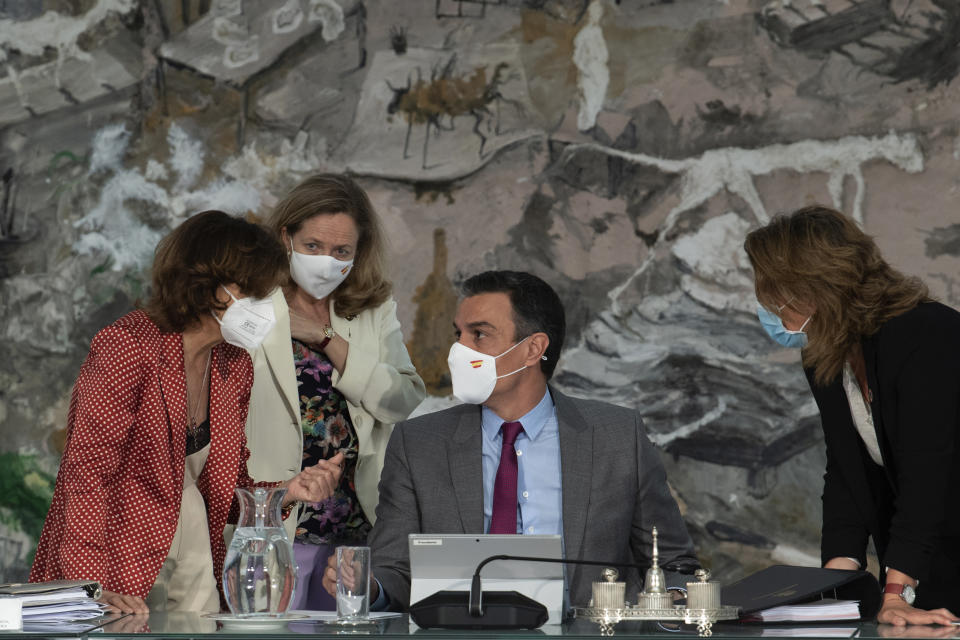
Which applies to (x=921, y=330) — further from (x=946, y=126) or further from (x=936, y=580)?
(x=946, y=126)

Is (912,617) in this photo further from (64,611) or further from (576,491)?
(64,611)

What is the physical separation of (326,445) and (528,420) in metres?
0.63

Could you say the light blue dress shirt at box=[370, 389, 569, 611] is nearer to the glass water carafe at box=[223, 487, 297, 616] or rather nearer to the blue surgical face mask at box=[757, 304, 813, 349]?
the blue surgical face mask at box=[757, 304, 813, 349]

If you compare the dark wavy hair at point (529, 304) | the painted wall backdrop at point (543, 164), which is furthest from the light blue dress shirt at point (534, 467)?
the painted wall backdrop at point (543, 164)

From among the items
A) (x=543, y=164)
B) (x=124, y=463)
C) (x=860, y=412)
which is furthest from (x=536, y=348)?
(x=543, y=164)

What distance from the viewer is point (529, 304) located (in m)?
3.01

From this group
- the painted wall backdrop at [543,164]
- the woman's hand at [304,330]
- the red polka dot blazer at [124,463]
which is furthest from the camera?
the painted wall backdrop at [543,164]

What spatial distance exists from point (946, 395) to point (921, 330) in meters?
0.14

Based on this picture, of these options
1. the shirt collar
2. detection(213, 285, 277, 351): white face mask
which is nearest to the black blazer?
the shirt collar

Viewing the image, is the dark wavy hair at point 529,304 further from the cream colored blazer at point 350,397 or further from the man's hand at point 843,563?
the man's hand at point 843,563

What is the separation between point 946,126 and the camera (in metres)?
4.87

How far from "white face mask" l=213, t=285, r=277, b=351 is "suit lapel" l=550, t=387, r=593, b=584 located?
2.43ft

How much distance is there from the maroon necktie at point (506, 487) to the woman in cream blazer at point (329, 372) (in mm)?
514

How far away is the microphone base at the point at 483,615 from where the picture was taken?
1.85 m
